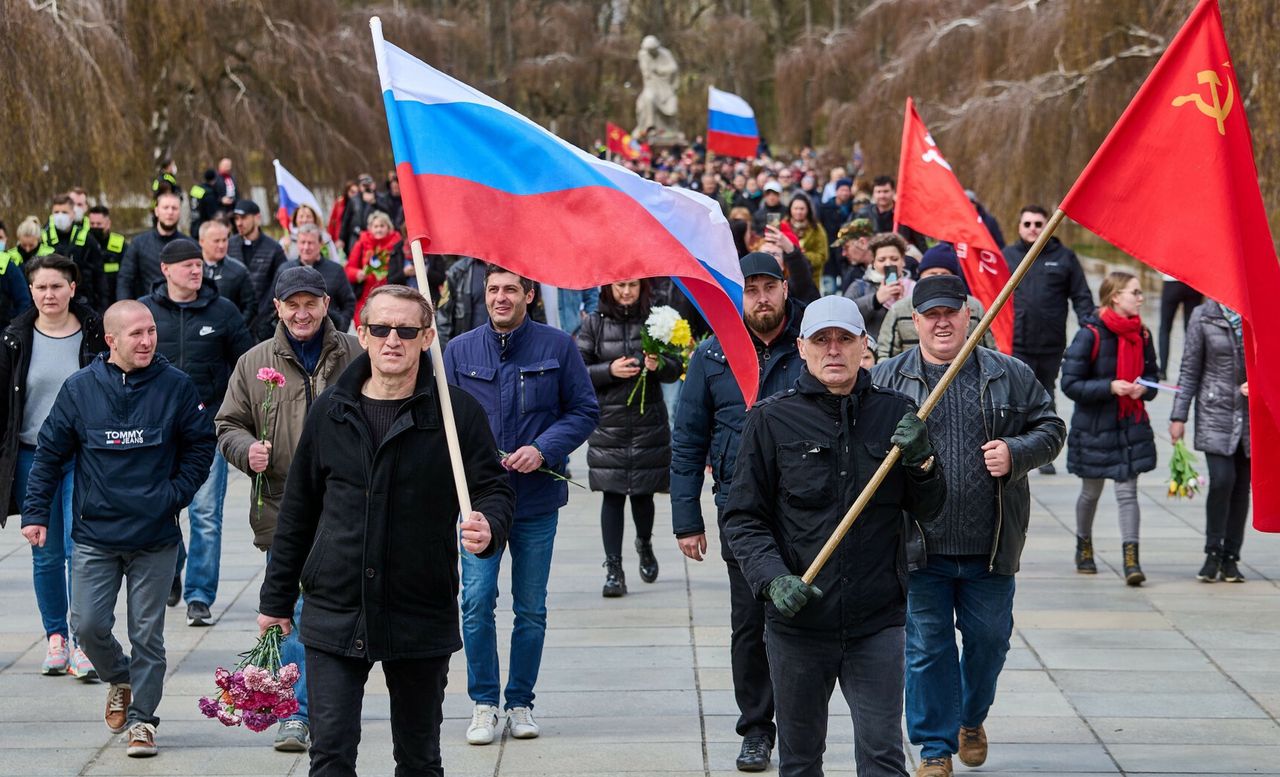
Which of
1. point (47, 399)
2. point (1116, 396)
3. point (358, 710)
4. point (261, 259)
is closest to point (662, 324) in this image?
point (1116, 396)

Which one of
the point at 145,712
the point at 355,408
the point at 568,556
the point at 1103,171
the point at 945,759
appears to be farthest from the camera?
the point at 568,556

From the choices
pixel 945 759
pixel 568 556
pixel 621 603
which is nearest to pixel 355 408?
pixel 945 759

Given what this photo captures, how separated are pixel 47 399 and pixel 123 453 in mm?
1252

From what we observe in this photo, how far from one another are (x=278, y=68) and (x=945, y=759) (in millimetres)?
27371

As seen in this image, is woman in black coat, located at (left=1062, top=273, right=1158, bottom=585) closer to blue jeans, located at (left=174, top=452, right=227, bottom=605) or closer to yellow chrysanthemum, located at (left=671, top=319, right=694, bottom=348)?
yellow chrysanthemum, located at (left=671, top=319, right=694, bottom=348)

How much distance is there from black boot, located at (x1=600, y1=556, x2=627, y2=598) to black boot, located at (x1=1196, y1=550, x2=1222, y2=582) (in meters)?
3.25

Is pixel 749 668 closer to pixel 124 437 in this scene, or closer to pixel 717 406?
pixel 717 406

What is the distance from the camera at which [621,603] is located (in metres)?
9.52

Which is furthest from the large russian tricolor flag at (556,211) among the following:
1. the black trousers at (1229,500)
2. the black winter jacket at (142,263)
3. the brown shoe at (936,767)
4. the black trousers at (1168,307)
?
the black trousers at (1168,307)

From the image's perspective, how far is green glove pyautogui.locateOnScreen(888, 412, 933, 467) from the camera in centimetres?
514

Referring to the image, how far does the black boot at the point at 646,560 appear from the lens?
10.0 metres

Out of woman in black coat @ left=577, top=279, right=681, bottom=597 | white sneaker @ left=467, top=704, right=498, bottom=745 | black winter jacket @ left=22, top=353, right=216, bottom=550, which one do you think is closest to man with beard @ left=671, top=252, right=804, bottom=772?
white sneaker @ left=467, top=704, right=498, bottom=745

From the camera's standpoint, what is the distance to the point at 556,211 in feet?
20.8

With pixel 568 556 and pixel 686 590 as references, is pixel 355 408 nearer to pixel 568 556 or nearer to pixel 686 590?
pixel 686 590
